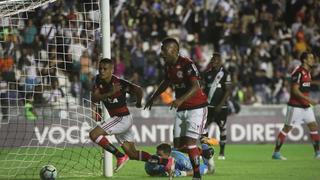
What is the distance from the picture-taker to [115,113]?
484 inches

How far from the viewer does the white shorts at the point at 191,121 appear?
11.3m

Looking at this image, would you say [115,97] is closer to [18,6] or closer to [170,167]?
[170,167]

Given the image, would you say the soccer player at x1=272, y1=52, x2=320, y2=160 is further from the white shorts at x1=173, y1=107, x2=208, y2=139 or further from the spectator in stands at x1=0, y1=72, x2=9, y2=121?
the spectator in stands at x1=0, y1=72, x2=9, y2=121

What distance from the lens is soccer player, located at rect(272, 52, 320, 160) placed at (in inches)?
624

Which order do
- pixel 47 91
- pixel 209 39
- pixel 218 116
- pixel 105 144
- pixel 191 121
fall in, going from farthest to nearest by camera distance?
pixel 209 39 < pixel 47 91 < pixel 218 116 < pixel 105 144 < pixel 191 121

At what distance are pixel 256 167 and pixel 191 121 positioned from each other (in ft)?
12.2

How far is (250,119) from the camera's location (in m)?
22.0

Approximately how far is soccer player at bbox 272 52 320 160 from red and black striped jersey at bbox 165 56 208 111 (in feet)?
16.2

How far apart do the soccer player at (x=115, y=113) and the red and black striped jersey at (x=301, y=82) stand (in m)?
4.83

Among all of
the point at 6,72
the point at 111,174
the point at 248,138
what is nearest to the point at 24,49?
the point at 6,72

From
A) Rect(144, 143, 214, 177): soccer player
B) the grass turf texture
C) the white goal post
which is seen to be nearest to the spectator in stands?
the grass turf texture

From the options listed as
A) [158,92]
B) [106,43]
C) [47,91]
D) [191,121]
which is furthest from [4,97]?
[191,121]

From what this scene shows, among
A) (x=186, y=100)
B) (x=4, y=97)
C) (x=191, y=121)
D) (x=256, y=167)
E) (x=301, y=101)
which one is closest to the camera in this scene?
(x=186, y=100)

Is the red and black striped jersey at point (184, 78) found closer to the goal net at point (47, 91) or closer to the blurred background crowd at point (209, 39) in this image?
the goal net at point (47, 91)
